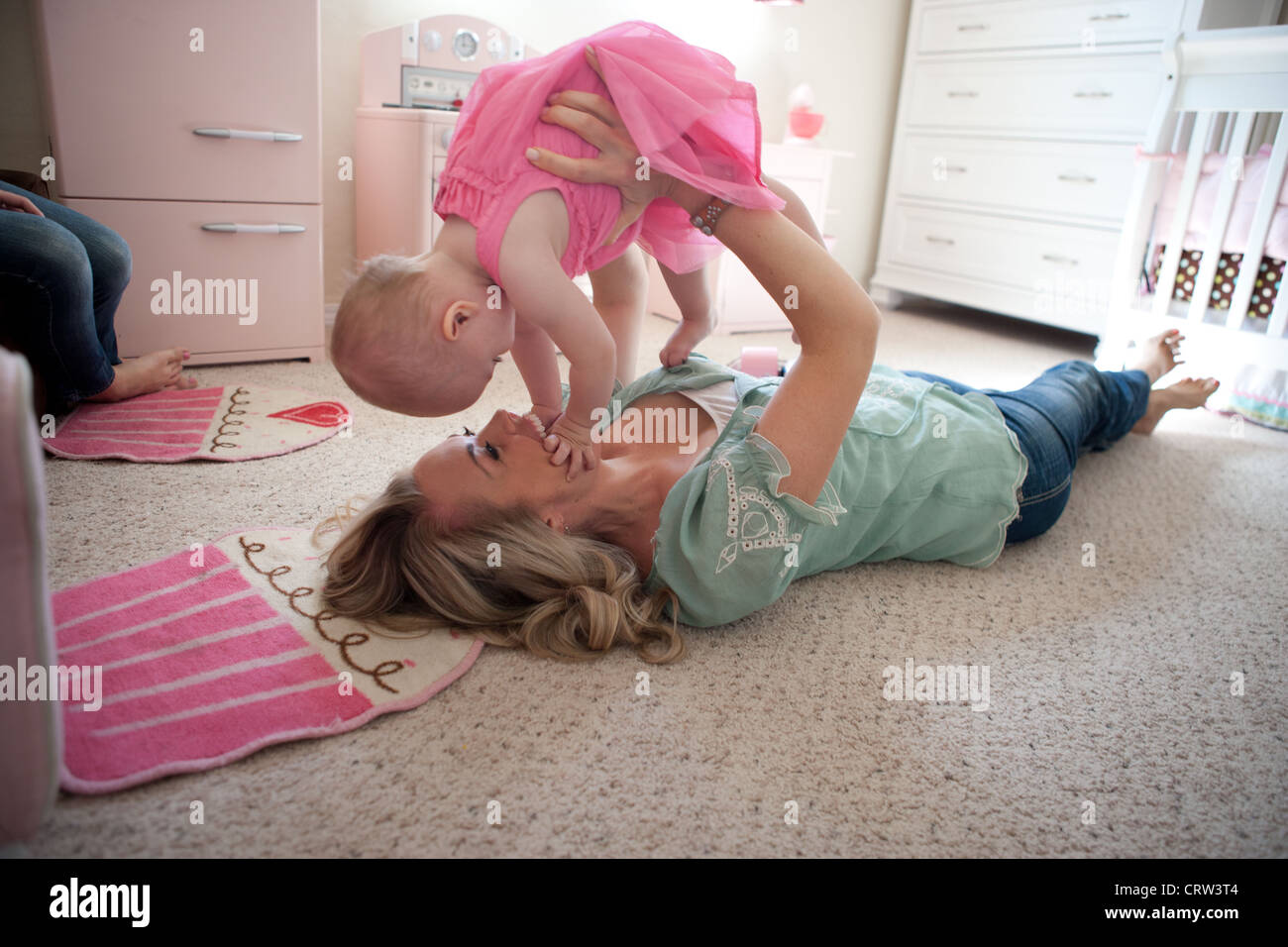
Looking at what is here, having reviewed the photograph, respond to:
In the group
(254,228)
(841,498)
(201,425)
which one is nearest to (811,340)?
(841,498)

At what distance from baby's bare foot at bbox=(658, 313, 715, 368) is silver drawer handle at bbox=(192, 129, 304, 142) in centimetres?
126

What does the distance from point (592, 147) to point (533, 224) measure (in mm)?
140

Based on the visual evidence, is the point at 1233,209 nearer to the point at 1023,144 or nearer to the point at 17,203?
the point at 1023,144

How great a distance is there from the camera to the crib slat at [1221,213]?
2.17m

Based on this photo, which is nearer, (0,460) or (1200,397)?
(0,460)

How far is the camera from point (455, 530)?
3.38ft

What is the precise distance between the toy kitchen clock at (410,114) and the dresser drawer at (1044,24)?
1.79m

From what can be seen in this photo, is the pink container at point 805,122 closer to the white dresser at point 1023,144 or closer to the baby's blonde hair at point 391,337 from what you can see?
the white dresser at point 1023,144

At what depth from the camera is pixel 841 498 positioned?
3.81 ft

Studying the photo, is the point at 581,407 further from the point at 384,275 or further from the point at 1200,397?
the point at 1200,397

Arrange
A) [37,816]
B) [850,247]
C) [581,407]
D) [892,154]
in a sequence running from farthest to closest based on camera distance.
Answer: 1. [850,247]
2. [892,154]
3. [581,407]
4. [37,816]

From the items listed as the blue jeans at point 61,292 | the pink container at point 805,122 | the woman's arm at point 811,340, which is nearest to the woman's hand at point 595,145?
the woman's arm at point 811,340
